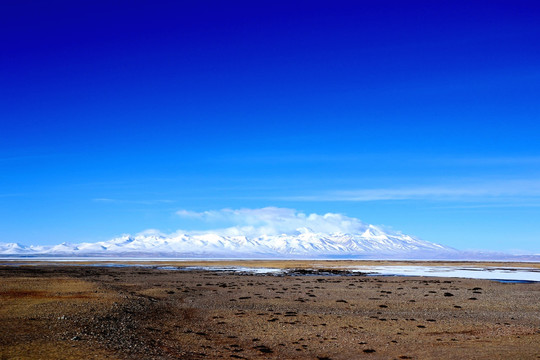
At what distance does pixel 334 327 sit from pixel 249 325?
448 cm

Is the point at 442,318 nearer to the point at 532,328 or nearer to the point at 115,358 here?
the point at 532,328

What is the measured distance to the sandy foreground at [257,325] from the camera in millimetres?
19109

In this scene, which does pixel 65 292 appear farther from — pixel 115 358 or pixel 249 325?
pixel 115 358

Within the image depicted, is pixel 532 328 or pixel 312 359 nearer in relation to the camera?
pixel 312 359

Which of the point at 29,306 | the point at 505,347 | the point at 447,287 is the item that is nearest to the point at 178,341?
the point at 29,306

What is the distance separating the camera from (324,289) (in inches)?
1799

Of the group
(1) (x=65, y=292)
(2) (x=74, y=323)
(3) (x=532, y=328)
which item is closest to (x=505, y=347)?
(3) (x=532, y=328)

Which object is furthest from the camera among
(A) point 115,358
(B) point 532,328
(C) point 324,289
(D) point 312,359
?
(C) point 324,289

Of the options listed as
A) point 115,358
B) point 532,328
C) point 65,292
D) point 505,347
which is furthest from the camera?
point 65,292

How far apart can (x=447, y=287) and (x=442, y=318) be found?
70.1ft

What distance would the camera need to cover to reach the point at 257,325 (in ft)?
83.2

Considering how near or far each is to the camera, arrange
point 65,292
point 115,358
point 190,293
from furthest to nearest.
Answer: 1. point 190,293
2. point 65,292
3. point 115,358

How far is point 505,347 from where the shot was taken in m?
20.3

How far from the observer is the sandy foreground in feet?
62.7
